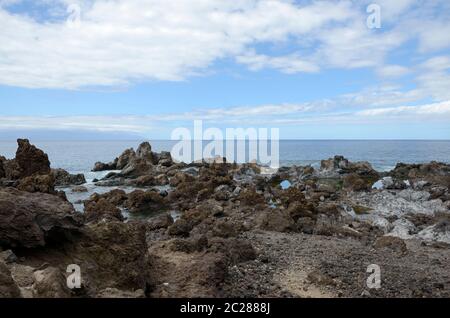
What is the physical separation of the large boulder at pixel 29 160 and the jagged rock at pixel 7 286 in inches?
1240

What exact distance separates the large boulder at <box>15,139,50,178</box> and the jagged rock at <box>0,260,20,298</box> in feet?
103

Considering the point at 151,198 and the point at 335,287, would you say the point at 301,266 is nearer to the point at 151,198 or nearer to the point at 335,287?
the point at 335,287

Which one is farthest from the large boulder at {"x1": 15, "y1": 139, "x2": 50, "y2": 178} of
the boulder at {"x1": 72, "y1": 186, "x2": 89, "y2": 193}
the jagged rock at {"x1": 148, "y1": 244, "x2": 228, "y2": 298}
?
the jagged rock at {"x1": 148, "y1": 244, "x2": 228, "y2": 298}

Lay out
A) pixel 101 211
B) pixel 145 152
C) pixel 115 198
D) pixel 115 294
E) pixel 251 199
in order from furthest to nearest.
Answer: pixel 145 152, pixel 115 198, pixel 251 199, pixel 101 211, pixel 115 294

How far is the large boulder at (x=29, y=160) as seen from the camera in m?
36.9

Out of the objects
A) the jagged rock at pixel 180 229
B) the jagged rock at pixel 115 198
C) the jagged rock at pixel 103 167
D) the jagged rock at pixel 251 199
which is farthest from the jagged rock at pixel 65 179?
the jagged rock at pixel 180 229

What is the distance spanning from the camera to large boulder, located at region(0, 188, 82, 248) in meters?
9.41

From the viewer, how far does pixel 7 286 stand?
7.25 metres

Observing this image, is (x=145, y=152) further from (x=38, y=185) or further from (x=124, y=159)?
(x=38, y=185)

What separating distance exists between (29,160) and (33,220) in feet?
98.4

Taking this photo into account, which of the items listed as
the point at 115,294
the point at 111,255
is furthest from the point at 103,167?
the point at 115,294

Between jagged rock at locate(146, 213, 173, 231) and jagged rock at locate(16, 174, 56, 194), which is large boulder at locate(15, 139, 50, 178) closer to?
jagged rock at locate(16, 174, 56, 194)
